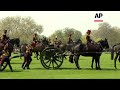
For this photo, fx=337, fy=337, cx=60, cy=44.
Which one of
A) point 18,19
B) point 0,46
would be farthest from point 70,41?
point 18,19

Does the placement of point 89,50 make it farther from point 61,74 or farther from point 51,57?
point 61,74

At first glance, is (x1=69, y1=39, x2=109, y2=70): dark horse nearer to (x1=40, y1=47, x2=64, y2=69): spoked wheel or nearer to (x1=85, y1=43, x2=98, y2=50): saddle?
(x1=85, y1=43, x2=98, y2=50): saddle

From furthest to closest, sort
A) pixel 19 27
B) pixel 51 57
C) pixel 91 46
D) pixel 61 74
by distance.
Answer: pixel 19 27
pixel 91 46
pixel 51 57
pixel 61 74

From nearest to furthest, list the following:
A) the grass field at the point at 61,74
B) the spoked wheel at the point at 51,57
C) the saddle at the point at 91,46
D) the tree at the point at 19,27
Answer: the grass field at the point at 61,74 → the spoked wheel at the point at 51,57 → the saddle at the point at 91,46 → the tree at the point at 19,27

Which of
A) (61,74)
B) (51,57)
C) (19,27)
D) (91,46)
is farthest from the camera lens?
(19,27)

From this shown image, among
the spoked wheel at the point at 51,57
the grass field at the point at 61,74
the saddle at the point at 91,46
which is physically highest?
the saddle at the point at 91,46

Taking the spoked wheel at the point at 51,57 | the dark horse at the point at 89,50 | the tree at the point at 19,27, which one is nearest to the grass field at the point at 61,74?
the spoked wheel at the point at 51,57

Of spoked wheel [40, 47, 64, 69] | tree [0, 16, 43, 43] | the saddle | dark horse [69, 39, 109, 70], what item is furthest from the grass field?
tree [0, 16, 43, 43]

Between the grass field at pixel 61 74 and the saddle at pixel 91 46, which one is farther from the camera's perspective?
the saddle at pixel 91 46

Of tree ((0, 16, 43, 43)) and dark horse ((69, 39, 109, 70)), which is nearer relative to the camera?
dark horse ((69, 39, 109, 70))

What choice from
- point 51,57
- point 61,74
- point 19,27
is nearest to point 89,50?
point 51,57

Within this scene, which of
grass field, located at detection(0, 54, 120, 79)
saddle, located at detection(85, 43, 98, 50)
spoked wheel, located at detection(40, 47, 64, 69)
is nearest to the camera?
grass field, located at detection(0, 54, 120, 79)

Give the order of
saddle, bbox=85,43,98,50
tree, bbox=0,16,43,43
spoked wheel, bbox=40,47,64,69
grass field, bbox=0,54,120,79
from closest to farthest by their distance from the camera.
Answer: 1. grass field, bbox=0,54,120,79
2. spoked wheel, bbox=40,47,64,69
3. saddle, bbox=85,43,98,50
4. tree, bbox=0,16,43,43

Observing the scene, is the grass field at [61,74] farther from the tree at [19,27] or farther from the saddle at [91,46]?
the tree at [19,27]
